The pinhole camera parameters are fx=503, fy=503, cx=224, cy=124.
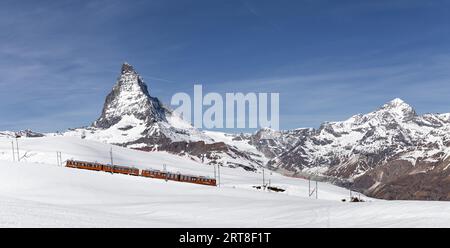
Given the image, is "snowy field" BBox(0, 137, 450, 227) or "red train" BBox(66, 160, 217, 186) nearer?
"snowy field" BBox(0, 137, 450, 227)

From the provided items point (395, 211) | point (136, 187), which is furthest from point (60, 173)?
point (395, 211)

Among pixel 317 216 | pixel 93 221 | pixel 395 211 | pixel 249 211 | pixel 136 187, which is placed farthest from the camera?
pixel 136 187

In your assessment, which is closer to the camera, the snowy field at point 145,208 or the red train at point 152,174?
the snowy field at point 145,208

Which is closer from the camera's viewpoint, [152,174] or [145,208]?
[145,208]

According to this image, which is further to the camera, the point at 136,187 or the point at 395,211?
the point at 136,187

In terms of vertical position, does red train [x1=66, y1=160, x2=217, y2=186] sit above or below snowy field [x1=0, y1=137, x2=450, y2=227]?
above

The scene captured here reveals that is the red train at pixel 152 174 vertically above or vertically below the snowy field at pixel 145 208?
above

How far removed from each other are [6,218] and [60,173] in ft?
305

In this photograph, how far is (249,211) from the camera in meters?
55.3

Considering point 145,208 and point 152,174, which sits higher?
point 152,174
